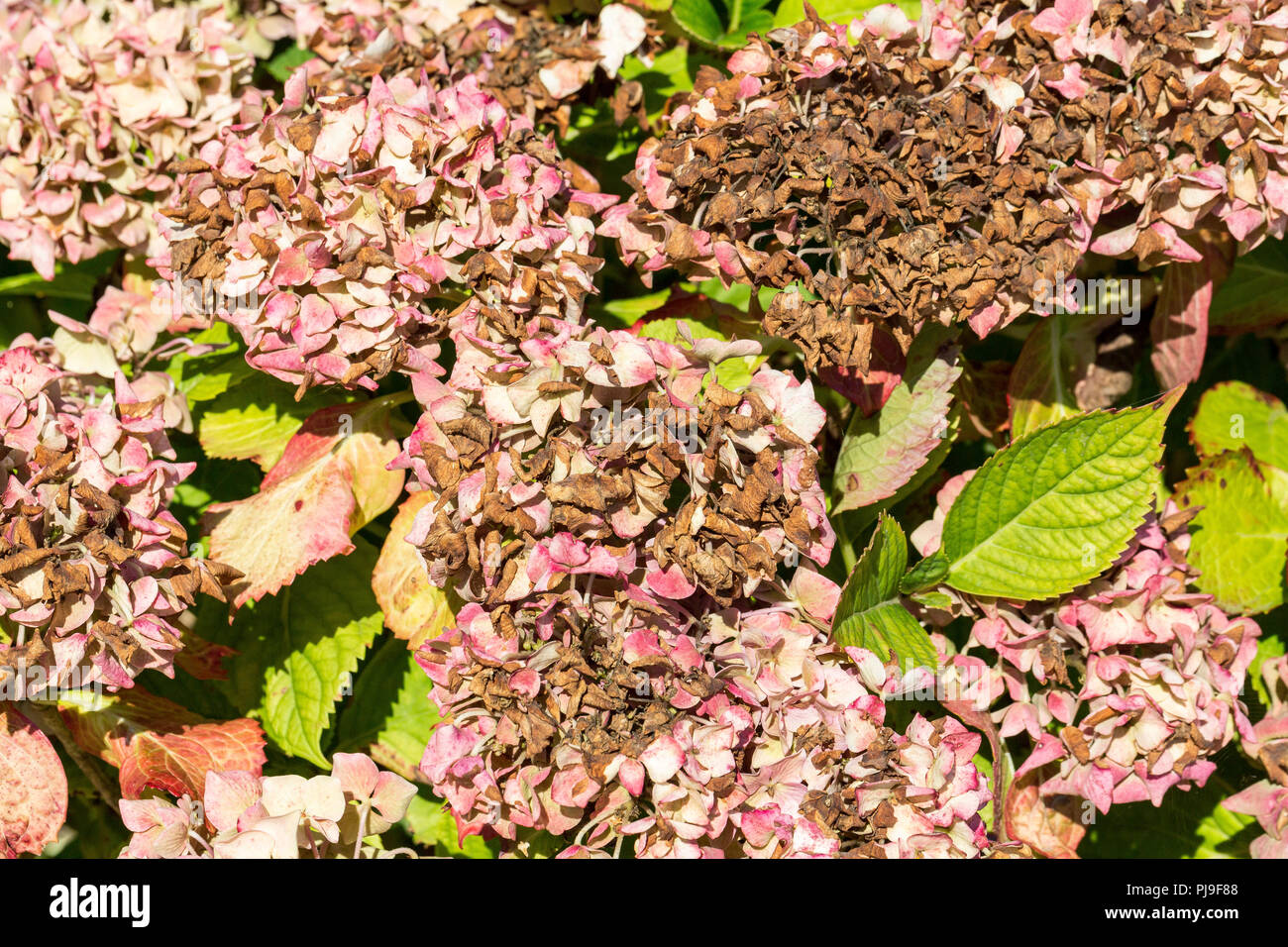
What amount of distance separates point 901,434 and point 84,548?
0.71m

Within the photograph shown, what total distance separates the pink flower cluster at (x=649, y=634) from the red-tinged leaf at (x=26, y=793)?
395mm

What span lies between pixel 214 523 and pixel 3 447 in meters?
0.22

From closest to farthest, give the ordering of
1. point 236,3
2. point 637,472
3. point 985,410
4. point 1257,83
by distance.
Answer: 1. point 637,472
2. point 1257,83
3. point 985,410
4. point 236,3

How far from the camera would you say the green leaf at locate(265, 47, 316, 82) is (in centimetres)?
140

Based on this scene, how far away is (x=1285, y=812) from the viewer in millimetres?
1012

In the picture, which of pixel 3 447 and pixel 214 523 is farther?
pixel 214 523

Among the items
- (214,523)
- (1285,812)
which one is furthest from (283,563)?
(1285,812)

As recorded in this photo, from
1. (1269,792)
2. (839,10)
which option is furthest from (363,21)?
(1269,792)

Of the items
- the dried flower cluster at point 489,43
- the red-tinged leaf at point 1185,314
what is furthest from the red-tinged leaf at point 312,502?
the red-tinged leaf at point 1185,314

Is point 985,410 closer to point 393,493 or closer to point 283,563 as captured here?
point 393,493

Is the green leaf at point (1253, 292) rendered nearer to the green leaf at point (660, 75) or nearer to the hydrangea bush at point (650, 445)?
the hydrangea bush at point (650, 445)

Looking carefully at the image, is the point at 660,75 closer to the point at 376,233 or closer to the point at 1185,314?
the point at 376,233

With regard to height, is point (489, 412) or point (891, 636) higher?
point (489, 412)

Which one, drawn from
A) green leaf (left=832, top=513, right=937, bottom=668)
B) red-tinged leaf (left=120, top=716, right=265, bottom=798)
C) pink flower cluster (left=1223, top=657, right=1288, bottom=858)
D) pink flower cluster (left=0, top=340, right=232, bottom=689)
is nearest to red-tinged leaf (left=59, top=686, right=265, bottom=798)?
red-tinged leaf (left=120, top=716, right=265, bottom=798)
